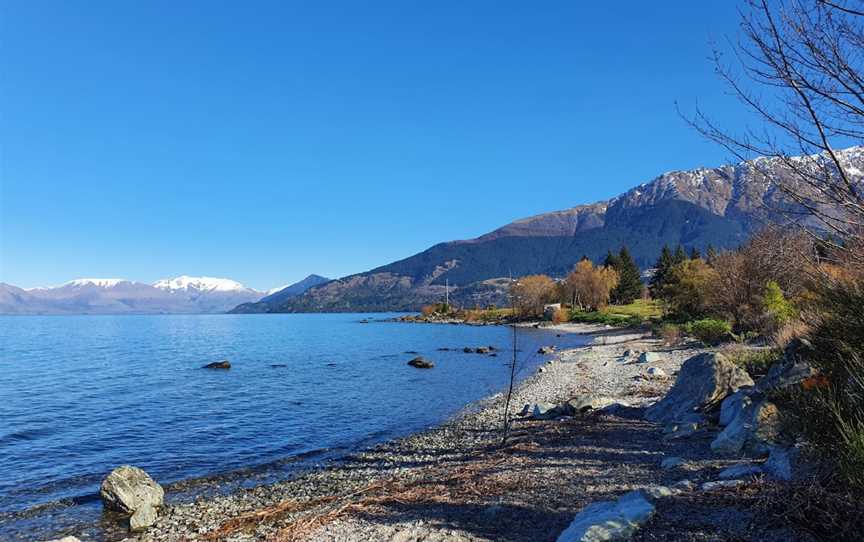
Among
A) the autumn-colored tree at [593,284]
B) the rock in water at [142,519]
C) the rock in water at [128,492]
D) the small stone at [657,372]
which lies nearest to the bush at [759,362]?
the small stone at [657,372]

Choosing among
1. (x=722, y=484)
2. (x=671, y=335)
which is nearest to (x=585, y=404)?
(x=722, y=484)

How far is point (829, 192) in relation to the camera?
215 inches

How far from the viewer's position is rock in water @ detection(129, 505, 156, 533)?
37.3ft

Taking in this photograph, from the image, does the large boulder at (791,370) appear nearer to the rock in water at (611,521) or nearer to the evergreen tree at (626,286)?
the rock in water at (611,521)

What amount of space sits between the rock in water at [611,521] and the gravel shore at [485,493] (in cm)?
16

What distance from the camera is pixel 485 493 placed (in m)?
9.68

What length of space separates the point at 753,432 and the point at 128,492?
13.7 metres

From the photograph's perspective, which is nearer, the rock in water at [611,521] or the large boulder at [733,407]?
the rock in water at [611,521]

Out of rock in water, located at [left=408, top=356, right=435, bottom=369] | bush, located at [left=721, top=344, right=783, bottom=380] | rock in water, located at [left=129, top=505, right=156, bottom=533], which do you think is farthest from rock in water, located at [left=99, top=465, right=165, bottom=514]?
rock in water, located at [left=408, top=356, right=435, bottom=369]

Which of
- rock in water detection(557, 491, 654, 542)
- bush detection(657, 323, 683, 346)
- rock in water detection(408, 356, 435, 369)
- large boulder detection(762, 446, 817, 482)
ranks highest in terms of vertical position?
large boulder detection(762, 446, 817, 482)

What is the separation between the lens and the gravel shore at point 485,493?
7.43 metres

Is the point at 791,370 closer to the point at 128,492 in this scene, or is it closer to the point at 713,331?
the point at 128,492

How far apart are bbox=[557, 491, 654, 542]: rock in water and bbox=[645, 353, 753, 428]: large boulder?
8.03m

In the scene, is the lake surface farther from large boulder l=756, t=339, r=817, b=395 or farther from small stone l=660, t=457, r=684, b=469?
large boulder l=756, t=339, r=817, b=395
